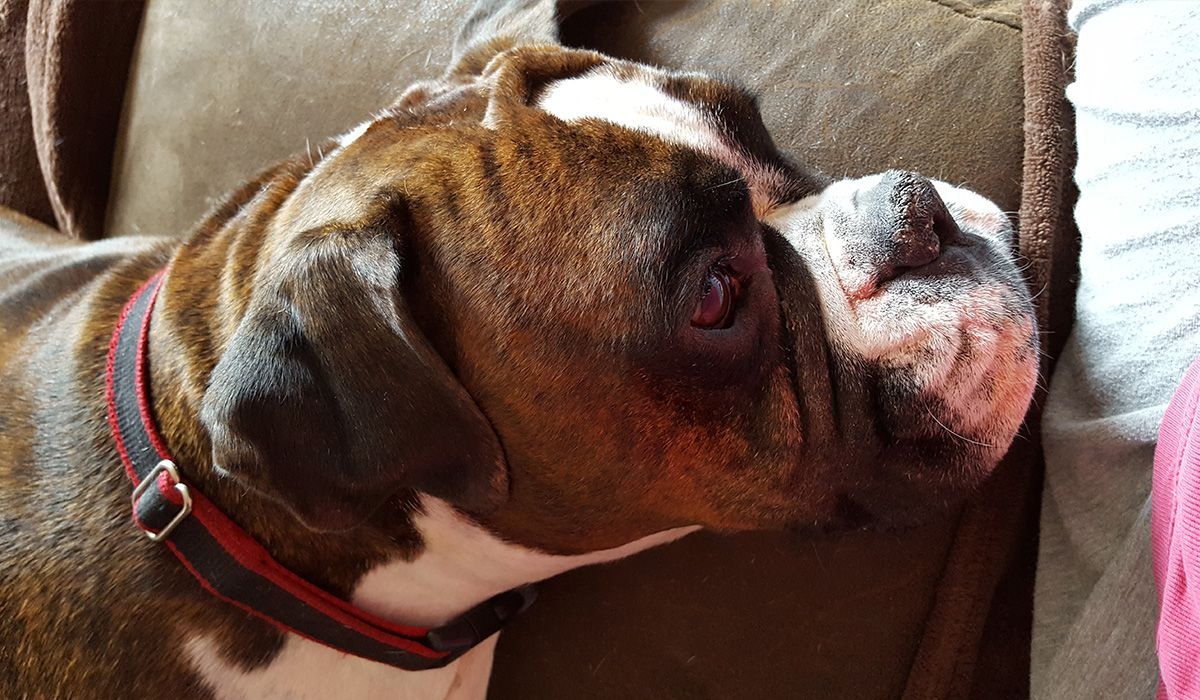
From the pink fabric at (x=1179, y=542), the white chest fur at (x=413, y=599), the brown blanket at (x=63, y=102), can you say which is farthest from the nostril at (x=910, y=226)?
the brown blanket at (x=63, y=102)

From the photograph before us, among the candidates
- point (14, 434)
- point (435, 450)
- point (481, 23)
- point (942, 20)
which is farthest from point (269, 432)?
point (942, 20)

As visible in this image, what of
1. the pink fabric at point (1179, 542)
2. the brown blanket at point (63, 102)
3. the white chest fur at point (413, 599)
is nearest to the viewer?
the pink fabric at point (1179, 542)

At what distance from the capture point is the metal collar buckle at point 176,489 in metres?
1.38

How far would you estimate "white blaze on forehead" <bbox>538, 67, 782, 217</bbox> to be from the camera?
138 centimetres

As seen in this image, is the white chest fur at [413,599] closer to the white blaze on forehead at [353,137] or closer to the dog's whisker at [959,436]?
the dog's whisker at [959,436]

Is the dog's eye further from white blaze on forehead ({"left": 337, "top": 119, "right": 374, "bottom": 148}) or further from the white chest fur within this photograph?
white blaze on forehead ({"left": 337, "top": 119, "right": 374, "bottom": 148})

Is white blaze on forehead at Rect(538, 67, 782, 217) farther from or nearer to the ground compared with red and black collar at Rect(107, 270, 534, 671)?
farther from the ground

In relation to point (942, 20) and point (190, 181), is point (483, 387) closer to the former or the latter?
point (942, 20)

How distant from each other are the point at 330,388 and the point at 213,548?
0.42 meters

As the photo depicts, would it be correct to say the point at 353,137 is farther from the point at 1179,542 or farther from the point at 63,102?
the point at 63,102

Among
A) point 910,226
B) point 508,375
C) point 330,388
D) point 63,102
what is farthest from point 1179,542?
point 63,102

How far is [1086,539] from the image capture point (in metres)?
1.28

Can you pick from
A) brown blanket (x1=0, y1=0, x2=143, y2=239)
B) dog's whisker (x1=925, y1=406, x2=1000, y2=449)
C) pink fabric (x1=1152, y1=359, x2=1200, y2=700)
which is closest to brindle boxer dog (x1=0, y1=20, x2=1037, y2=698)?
dog's whisker (x1=925, y1=406, x2=1000, y2=449)

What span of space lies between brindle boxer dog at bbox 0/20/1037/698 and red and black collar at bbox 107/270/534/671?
19 mm
